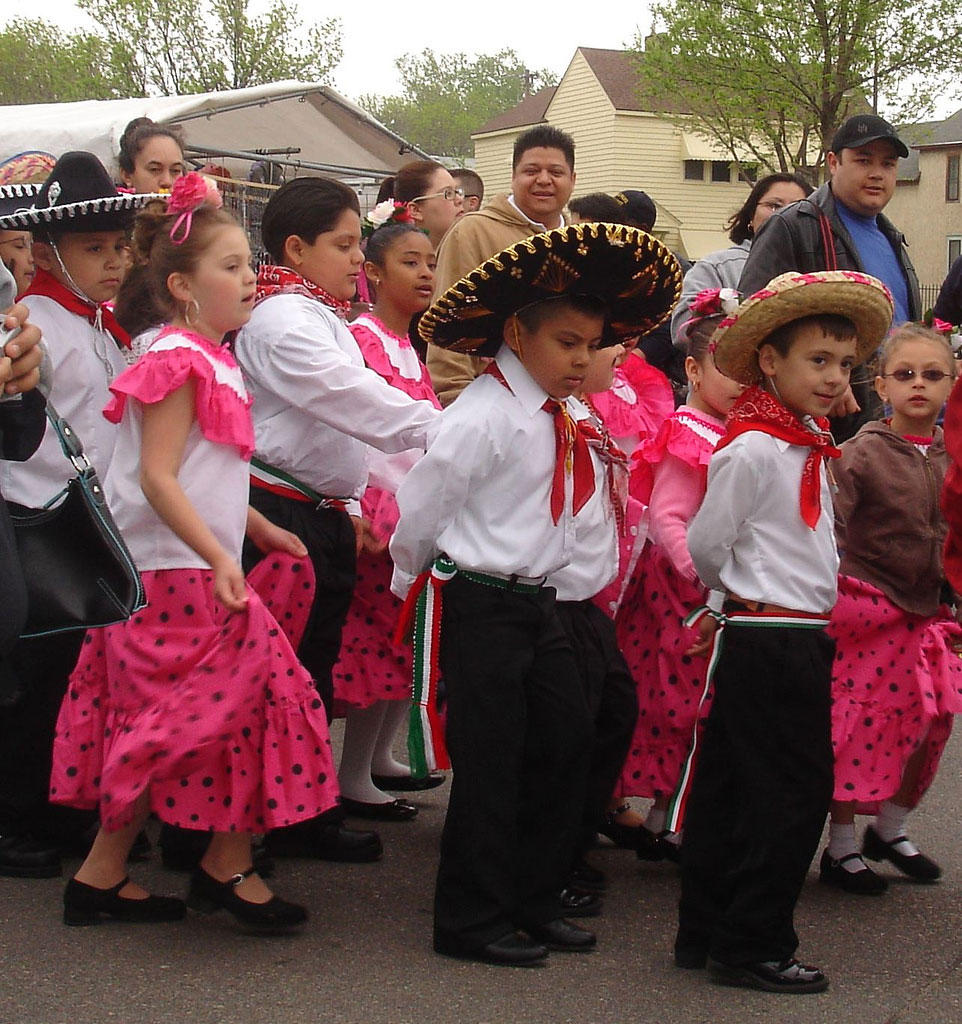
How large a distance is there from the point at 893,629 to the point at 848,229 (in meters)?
1.79

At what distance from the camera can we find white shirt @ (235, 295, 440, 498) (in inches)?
165

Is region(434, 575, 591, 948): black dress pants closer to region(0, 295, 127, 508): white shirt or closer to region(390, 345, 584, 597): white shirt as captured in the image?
region(390, 345, 584, 597): white shirt

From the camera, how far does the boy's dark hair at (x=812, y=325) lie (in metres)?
3.72

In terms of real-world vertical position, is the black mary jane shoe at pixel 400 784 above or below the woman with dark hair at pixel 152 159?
below

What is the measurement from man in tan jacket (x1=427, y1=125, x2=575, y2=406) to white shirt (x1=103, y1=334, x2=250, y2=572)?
1.71m

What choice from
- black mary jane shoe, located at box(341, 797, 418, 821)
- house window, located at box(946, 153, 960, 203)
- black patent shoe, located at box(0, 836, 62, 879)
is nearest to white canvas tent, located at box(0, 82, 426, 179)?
black mary jane shoe, located at box(341, 797, 418, 821)

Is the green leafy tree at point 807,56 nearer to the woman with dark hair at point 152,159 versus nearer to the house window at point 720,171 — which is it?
the house window at point 720,171

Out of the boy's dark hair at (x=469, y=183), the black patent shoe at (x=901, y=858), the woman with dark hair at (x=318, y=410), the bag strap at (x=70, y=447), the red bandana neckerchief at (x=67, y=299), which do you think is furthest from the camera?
the boy's dark hair at (x=469, y=183)

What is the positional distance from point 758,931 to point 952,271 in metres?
3.63

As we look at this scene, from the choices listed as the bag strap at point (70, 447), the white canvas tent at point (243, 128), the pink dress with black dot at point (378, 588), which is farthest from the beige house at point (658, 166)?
the bag strap at point (70, 447)

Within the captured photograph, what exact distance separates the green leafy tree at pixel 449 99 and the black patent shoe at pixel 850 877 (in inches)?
3456

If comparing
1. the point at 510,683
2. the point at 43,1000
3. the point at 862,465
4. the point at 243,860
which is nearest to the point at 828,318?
the point at 862,465

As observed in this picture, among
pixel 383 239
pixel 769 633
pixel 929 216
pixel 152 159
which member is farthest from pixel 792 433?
pixel 929 216

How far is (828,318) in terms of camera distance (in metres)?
3.73
